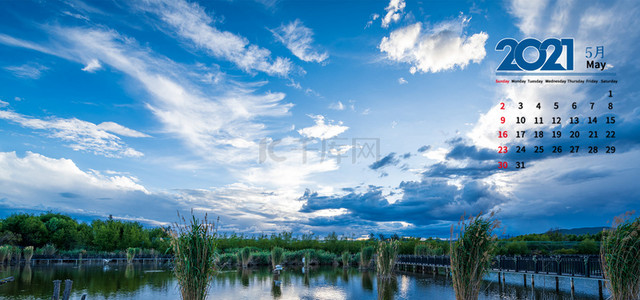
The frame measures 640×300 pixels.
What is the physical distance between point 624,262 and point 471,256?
3.06 metres

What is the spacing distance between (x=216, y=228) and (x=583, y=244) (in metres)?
43.2

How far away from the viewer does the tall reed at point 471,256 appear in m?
6.91

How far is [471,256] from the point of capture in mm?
7023

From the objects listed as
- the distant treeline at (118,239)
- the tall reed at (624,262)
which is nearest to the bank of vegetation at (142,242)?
the distant treeline at (118,239)

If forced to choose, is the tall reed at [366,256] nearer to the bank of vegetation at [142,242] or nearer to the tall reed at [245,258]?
the bank of vegetation at [142,242]

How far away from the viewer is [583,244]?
39125mm

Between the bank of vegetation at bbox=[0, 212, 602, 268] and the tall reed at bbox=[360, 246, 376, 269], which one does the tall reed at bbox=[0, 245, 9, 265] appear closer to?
the bank of vegetation at bbox=[0, 212, 602, 268]

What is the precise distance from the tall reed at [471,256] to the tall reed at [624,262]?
8.11ft

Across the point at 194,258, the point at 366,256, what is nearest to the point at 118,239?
the point at 366,256

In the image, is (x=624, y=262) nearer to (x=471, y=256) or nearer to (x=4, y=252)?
(x=471, y=256)

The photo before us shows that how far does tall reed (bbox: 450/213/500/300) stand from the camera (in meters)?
6.91

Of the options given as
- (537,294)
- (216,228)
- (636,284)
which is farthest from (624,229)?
(537,294)

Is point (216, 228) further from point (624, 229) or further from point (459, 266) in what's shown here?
point (624, 229)

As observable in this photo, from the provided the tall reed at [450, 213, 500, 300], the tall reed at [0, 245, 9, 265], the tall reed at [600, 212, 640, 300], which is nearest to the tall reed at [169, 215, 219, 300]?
the tall reed at [450, 213, 500, 300]
